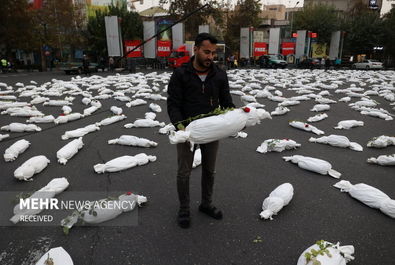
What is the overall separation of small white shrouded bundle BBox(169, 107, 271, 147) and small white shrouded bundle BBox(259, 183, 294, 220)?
3.04 ft

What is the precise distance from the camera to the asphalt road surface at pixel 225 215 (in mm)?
2229

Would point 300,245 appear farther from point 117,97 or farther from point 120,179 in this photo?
point 117,97

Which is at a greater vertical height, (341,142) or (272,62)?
(272,62)

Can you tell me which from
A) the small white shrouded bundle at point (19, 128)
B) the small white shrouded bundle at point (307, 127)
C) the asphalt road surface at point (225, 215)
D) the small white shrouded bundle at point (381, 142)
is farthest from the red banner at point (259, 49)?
the small white shrouded bundle at point (19, 128)

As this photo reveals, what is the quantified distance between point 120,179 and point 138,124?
2.51 m

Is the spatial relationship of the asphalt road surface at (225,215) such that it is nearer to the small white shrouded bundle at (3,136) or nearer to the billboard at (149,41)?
the small white shrouded bundle at (3,136)

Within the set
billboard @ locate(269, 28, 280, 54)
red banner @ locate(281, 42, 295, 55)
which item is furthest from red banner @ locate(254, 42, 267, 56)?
red banner @ locate(281, 42, 295, 55)

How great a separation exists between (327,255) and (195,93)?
62.1 inches

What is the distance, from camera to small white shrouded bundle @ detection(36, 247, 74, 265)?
200 cm

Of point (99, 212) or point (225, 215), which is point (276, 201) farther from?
point (99, 212)

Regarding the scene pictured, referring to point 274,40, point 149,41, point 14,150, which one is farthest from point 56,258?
point 274,40

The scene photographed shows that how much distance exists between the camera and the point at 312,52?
3322 cm

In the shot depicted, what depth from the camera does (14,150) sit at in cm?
418

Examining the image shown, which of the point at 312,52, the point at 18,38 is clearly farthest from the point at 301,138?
the point at 312,52
